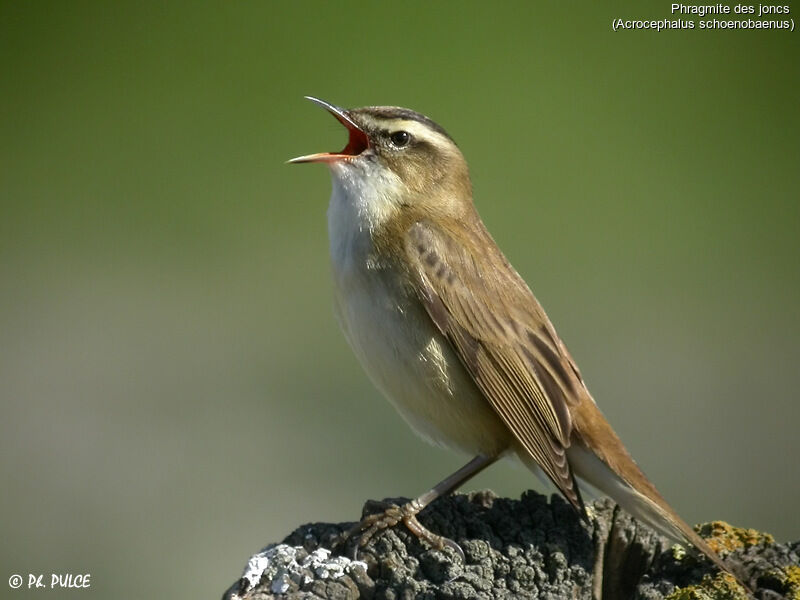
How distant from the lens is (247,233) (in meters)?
10.4

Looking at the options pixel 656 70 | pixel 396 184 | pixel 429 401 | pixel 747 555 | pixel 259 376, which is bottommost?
pixel 747 555

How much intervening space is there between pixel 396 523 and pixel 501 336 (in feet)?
3.08

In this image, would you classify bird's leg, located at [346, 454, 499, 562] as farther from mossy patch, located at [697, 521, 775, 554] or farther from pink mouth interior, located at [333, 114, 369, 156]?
pink mouth interior, located at [333, 114, 369, 156]

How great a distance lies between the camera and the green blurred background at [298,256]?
316 inches

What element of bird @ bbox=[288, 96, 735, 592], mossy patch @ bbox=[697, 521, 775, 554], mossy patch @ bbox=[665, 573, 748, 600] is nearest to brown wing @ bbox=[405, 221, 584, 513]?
bird @ bbox=[288, 96, 735, 592]

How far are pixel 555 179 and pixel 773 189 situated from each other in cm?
181

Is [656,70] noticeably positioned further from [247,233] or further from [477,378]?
[477,378]

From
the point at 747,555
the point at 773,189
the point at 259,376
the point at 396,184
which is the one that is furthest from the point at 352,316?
the point at 773,189

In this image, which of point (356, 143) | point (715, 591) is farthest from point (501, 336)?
point (715, 591)

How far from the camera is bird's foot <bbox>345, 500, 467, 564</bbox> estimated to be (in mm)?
4578

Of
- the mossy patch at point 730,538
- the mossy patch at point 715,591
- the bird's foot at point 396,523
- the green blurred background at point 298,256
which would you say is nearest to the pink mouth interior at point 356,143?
the green blurred background at point 298,256

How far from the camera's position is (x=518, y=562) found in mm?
4410

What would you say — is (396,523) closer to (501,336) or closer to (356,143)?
(501,336)

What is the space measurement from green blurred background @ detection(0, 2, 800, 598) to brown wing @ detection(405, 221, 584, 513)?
1658 mm
